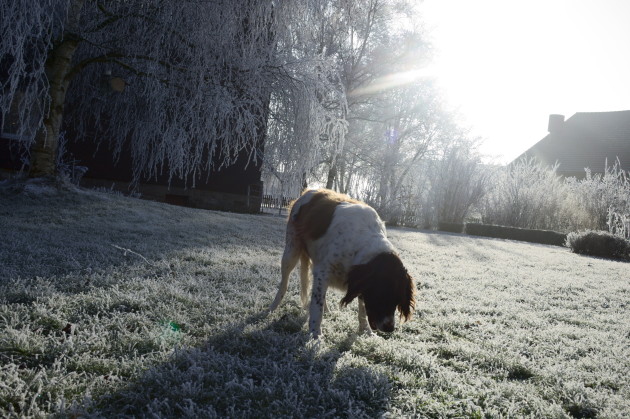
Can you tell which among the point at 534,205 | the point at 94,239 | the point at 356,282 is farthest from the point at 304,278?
the point at 534,205

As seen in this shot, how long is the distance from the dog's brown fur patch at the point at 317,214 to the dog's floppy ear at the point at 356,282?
566 millimetres

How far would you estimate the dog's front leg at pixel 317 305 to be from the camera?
121 inches

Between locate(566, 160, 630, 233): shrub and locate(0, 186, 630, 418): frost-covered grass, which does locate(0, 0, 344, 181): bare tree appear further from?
Result: locate(566, 160, 630, 233): shrub

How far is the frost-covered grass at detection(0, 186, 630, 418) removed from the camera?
1.96 meters

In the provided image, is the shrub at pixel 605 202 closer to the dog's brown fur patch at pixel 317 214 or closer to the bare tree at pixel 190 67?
the bare tree at pixel 190 67

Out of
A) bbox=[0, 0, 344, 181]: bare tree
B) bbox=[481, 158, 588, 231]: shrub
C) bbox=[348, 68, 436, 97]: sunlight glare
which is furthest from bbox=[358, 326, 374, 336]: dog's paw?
bbox=[348, 68, 436, 97]: sunlight glare

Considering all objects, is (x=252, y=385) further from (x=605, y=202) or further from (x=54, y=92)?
(x=605, y=202)

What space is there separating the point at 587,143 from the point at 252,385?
126ft

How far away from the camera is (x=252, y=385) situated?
6.70ft

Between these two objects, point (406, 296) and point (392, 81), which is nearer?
point (406, 296)

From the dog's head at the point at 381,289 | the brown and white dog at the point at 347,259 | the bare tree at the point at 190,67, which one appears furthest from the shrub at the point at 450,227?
the dog's head at the point at 381,289

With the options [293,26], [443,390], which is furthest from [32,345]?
[293,26]

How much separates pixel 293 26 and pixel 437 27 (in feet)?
53.2

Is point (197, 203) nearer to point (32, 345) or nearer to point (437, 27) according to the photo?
point (32, 345)
